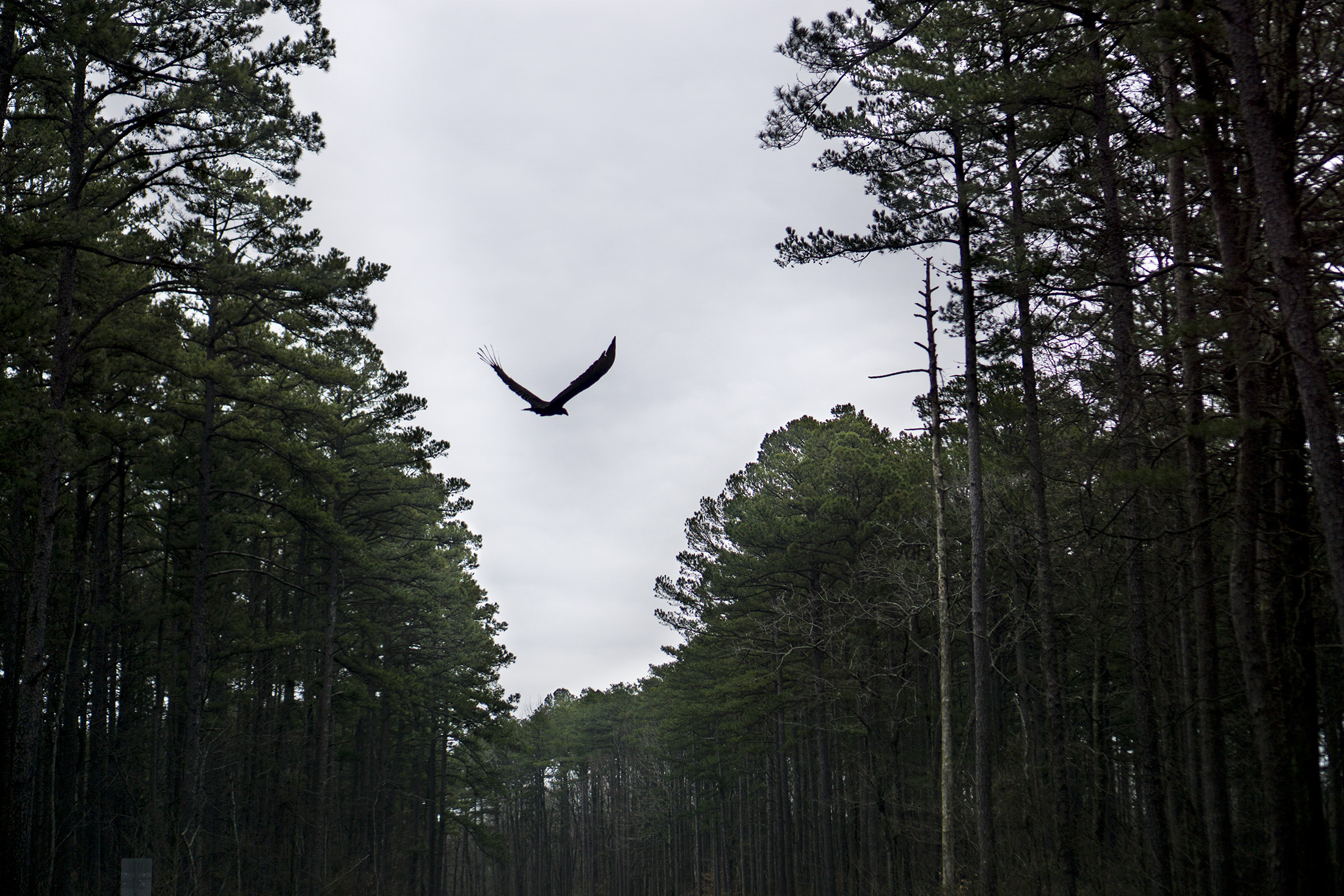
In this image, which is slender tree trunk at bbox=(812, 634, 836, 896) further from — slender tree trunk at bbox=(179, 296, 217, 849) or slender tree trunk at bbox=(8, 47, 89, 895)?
slender tree trunk at bbox=(8, 47, 89, 895)

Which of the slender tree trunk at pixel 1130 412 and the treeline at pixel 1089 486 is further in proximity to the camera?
the slender tree trunk at pixel 1130 412

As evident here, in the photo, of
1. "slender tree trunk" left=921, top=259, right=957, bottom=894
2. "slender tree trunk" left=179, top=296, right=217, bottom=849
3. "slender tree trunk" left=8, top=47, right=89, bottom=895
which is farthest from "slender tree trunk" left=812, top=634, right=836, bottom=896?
"slender tree trunk" left=8, top=47, right=89, bottom=895

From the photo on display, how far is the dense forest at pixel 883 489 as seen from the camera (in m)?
8.47

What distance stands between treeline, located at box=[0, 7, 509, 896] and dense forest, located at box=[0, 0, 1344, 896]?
0.45 feet

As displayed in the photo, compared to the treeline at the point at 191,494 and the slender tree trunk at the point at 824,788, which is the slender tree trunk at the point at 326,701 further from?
the slender tree trunk at the point at 824,788

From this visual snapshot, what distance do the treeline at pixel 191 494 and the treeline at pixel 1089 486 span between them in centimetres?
907

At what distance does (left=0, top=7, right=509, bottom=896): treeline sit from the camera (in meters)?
13.2

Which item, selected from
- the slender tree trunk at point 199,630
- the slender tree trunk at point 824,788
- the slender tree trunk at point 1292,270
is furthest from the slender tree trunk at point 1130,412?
the slender tree trunk at point 824,788

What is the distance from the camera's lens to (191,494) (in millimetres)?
22219

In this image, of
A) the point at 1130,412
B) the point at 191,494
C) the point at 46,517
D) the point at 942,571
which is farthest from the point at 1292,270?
the point at 191,494

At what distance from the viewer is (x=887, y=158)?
1560 centimetres

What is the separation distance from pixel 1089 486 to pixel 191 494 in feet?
67.5

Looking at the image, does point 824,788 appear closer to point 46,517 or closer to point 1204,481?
point 1204,481

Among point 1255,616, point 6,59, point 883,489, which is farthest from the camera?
point 883,489
